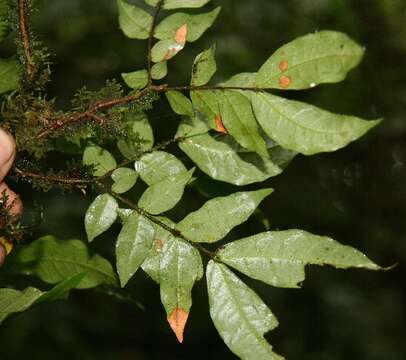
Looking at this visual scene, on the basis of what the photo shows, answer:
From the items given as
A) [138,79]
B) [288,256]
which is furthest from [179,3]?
[288,256]

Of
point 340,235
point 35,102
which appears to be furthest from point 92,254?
point 340,235

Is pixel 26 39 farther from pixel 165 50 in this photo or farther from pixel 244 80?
pixel 244 80

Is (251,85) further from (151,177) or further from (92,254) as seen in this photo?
(92,254)

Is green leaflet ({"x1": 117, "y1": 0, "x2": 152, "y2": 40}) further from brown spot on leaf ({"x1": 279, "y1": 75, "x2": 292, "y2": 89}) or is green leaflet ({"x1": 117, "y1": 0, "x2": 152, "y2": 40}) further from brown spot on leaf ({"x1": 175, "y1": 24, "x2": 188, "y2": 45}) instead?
brown spot on leaf ({"x1": 279, "y1": 75, "x2": 292, "y2": 89})

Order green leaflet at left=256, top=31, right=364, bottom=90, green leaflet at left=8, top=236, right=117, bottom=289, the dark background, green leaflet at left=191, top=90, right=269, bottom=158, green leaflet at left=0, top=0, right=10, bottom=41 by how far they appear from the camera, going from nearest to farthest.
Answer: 1. green leaflet at left=256, top=31, right=364, bottom=90
2. green leaflet at left=191, top=90, right=269, bottom=158
3. green leaflet at left=0, top=0, right=10, bottom=41
4. green leaflet at left=8, top=236, right=117, bottom=289
5. the dark background

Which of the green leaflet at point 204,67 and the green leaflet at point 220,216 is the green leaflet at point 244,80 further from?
the green leaflet at point 220,216

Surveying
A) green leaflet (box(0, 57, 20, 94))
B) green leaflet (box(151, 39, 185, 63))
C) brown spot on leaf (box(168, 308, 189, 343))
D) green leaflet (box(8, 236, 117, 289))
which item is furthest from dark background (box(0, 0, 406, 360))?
brown spot on leaf (box(168, 308, 189, 343))
